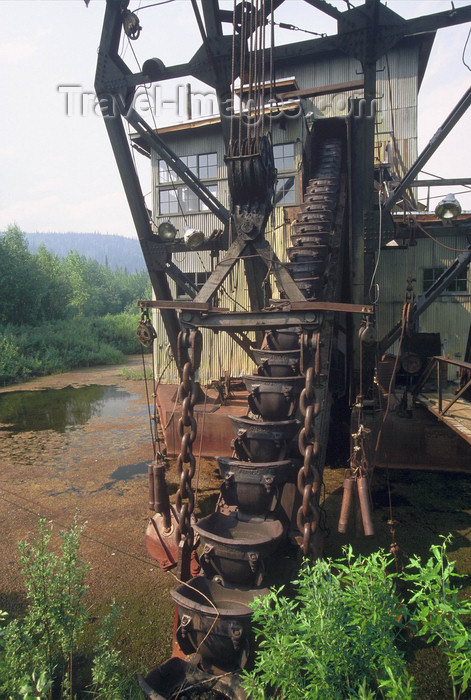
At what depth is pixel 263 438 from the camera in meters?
4.48

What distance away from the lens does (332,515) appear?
22.8 ft

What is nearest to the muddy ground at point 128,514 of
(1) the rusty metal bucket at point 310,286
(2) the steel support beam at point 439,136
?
(1) the rusty metal bucket at point 310,286

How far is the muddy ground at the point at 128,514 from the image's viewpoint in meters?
4.63

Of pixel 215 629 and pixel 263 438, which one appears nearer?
pixel 215 629

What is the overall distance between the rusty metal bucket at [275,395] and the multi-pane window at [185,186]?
11.3 m

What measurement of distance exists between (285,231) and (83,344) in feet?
63.1

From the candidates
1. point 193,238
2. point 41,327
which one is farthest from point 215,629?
point 41,327

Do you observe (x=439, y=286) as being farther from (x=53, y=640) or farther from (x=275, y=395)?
(x=53, y=640)

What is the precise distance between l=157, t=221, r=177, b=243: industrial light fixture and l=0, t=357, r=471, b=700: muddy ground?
4583 mm

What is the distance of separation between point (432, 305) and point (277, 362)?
961 centimetres

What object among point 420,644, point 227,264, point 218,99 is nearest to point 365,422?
point 420,644

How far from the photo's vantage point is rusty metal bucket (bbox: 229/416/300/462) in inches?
177

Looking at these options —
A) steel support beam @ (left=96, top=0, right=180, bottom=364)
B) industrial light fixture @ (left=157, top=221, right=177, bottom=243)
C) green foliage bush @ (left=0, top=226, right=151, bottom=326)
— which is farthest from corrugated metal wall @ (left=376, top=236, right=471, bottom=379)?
green foliage bush @ (left=0, top=226, right=151, bottom=326)

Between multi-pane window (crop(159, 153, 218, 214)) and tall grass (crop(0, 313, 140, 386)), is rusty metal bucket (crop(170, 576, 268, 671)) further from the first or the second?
tall grass (crop(0, 313, 140, 386))
